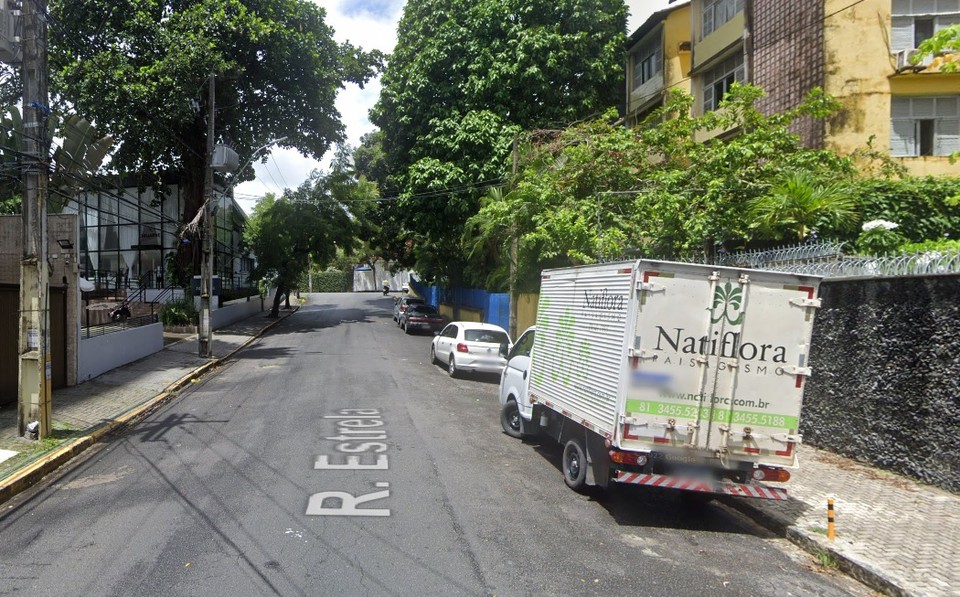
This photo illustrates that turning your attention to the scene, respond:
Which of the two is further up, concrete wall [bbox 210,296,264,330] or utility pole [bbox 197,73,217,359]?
utility pole [bbox 197,73,217,359]

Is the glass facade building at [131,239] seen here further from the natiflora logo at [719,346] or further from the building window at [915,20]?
the natiflora logo at [719,346]

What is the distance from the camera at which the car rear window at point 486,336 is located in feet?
58.2

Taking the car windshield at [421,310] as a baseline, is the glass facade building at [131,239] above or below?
above

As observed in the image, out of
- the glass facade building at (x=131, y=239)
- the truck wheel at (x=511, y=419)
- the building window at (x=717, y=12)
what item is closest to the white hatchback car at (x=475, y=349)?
the truck wheel at (x=511, y=419)

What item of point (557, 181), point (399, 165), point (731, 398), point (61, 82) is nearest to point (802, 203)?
point (731, 398)

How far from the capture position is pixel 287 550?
572 cm

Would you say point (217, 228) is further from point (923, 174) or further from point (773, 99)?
point (923, 174)

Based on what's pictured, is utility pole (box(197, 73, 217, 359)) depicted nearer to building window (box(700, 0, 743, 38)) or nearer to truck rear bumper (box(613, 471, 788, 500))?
building window (box(700, 0, 743, 38))

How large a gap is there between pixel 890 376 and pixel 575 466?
13.7ft

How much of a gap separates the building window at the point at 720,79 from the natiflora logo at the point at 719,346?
14.2 metres

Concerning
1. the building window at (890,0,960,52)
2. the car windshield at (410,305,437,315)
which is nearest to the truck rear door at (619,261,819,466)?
the building window at (890,0,960,52)

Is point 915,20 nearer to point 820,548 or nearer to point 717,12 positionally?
point 717,12

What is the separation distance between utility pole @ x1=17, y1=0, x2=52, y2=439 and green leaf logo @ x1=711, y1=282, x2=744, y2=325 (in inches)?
363

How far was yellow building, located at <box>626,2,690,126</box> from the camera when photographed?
22188 millimetres
